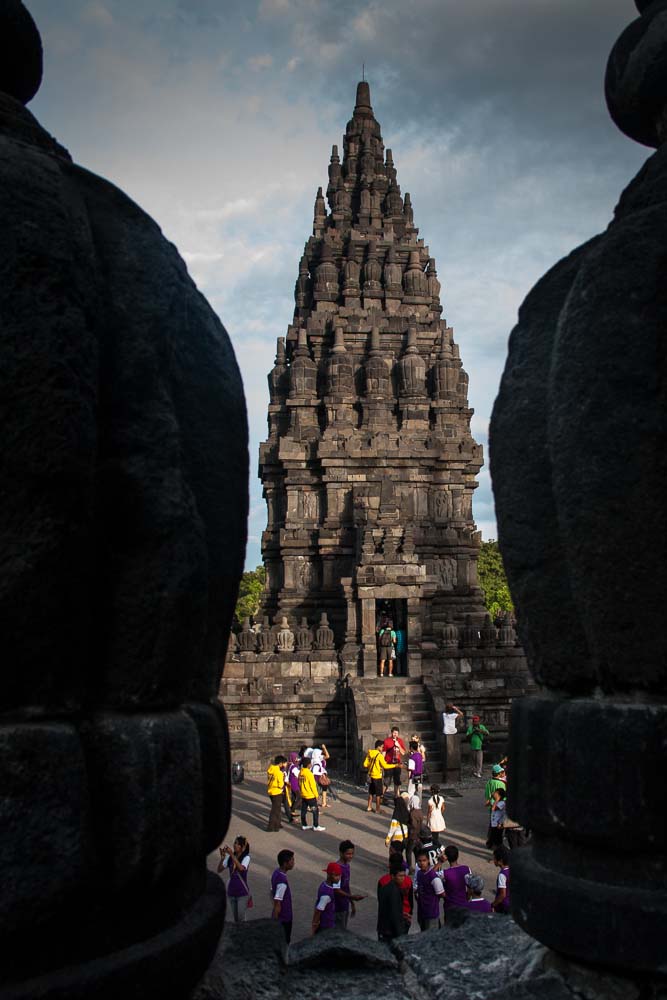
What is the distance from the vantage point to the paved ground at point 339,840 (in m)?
9.89

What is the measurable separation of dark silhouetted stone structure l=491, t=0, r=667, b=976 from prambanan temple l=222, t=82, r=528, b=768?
1732cm

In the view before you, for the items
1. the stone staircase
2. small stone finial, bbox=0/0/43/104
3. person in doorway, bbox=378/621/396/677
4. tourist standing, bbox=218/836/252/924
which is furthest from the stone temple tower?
small stone finial, bbox=0/0/43/104

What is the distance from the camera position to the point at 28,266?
1979 millimetres

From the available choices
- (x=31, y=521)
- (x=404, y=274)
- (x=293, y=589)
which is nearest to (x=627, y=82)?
(x=31, y=521)

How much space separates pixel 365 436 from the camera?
30.4 metres

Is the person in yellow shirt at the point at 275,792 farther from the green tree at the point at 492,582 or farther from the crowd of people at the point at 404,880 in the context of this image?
the green tree at the point at 492,582

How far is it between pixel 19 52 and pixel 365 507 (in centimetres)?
2628

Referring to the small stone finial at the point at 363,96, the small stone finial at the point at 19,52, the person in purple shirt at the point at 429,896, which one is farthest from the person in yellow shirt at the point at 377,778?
the small stone finial at the point at 363,96

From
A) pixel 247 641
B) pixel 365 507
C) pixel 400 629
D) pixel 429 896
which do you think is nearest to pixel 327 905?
pixel 429 896

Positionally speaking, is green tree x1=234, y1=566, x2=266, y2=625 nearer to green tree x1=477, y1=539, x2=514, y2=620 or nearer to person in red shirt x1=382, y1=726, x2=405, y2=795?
green tree x1=477, y1=539, x2=514, y2=620

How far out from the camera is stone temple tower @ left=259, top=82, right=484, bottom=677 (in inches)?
1146

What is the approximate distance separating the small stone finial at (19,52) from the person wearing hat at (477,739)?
1798cm

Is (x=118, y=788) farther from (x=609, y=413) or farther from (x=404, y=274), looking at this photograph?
(x=404, y=274)

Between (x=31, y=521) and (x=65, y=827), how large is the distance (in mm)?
656
